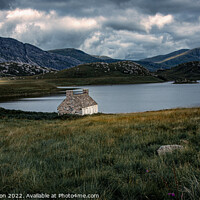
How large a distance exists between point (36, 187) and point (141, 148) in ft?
15.2

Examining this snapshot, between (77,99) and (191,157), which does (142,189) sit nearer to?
(191,157)

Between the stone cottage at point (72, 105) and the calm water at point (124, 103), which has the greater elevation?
the stone cottage at point (72, 105)

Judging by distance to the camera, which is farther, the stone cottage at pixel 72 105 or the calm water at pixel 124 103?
the calm water at pixel 124 103

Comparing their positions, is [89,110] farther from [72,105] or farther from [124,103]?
[124,103]

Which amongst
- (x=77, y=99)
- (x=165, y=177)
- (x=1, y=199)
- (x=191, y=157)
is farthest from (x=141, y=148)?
(x=77, y=99)

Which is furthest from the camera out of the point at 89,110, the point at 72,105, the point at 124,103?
the point at 124,103

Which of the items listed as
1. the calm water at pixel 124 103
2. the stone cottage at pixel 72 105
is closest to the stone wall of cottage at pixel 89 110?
the stone cottage at pixel 72 105

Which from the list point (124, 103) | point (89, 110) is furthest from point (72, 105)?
point (124, 103)

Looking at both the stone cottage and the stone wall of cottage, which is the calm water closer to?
the stone wall of cottage

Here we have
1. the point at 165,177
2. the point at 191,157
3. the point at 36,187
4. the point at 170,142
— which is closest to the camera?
the point at 36,187

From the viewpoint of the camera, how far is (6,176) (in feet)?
16.5

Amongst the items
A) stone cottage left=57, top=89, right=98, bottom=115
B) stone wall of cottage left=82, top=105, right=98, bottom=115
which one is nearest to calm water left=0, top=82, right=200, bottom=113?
stone wall of cottage left=82, top=105, right=98, bottom=115

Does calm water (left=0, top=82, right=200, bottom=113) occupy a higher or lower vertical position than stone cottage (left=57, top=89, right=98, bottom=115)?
lower

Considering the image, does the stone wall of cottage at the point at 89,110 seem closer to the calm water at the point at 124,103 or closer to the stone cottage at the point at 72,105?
the stone cottage at the point at 72,105
